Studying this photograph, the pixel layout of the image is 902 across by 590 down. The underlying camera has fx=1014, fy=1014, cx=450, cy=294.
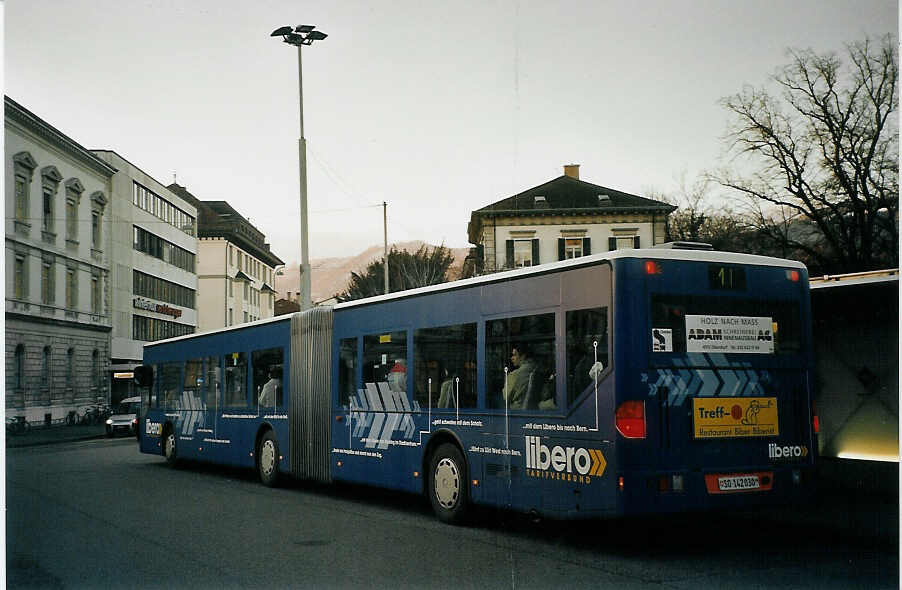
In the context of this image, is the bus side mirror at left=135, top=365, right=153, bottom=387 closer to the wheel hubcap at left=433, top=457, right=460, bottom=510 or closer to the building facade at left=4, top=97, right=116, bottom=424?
the building facade at left=4, top=97, right=116, bottom=424

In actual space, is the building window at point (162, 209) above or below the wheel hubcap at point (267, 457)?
above

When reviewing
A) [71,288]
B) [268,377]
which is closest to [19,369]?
[71,288]

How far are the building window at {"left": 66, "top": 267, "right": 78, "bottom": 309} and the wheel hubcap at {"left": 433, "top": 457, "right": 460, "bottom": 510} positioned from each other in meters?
4.37

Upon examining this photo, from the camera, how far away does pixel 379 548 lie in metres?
9.12

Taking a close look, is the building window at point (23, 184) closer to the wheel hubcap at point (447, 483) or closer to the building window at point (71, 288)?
the building window at point (71, 288)

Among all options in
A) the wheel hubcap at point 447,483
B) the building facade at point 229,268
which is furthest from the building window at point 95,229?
the wheel hubcap at point 447,483

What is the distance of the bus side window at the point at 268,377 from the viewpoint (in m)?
15.3

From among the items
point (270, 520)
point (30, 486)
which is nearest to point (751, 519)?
point (270, 520)

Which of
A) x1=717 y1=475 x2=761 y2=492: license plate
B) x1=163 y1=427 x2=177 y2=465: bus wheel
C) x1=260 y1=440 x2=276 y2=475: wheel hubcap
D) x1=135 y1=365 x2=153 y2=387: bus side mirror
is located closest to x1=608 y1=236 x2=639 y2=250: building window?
x1=717 y1=475 x2=761 y2=492: license plate

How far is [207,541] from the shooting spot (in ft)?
31.7

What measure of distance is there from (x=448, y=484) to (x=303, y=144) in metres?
4.04

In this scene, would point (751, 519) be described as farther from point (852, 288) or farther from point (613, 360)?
point (613, 360)

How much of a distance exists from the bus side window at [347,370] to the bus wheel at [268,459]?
97.7 inches

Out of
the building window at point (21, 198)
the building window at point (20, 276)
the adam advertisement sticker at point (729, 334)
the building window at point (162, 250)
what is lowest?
the adam advertisement sticker at point (729, 334)
